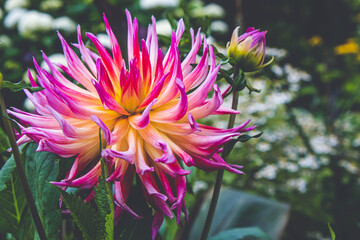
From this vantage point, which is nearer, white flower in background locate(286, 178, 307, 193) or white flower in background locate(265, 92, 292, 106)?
white flower in background locate(286, 178, 307, 193)

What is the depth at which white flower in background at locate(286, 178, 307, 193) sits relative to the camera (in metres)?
1.35

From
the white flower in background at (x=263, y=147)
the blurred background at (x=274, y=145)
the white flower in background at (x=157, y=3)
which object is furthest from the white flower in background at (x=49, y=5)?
the white flower in background at (x=263, y=147)

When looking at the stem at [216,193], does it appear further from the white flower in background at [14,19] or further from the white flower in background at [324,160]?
the white flower in background at [14,19]

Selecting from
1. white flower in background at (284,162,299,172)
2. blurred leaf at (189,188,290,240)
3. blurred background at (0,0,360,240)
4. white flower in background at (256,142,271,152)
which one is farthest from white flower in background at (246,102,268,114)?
blurred leaf at (189,188,290,240)

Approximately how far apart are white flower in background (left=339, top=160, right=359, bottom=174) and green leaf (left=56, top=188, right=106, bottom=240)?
1.39m

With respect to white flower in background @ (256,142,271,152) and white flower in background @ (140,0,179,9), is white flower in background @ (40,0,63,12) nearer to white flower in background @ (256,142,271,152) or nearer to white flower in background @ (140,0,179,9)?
white flower in background @ (140,0,179,9)

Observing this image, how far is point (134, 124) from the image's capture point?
279 mm

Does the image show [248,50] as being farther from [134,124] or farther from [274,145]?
[274,145]

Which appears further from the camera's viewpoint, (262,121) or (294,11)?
(294,11)

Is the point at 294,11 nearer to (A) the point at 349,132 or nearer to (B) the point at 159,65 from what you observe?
(A) the point at 349,132

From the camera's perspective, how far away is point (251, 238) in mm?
677

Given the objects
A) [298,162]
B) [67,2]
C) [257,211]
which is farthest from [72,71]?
[67,2]

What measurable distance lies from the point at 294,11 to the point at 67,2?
7.47 feet

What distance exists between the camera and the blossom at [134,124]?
0.26 m
